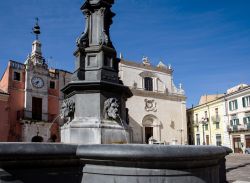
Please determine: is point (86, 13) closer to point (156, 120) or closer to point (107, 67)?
point (107, 67)

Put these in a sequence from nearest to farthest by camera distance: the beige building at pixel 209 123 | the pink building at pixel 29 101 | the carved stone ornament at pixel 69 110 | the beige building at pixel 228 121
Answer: the carved stone ornament at pixel 69 110, the pink building at pixel 29 101, the beige building at pixel 228 121, the beige building at pixel 209 123

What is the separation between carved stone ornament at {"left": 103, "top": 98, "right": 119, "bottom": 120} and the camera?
211 inches

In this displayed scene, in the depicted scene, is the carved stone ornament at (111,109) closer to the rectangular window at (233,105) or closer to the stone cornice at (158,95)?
the stone cornice at (158,95)

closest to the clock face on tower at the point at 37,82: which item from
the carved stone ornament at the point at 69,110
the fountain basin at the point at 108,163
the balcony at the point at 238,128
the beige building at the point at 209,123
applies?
the beige building at the point at 209,123

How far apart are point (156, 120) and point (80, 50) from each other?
116 feet

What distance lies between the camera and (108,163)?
9.93 feet

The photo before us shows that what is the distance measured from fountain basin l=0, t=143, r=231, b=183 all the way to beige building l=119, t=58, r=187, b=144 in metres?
35.1

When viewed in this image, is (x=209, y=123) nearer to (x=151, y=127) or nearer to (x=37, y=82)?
(x=151, y=127)

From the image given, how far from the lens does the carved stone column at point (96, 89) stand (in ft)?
16.9

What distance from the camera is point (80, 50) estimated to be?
6.05 m

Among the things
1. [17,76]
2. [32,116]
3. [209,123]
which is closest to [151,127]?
[209,123]

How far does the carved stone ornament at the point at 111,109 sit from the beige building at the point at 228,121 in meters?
29.8

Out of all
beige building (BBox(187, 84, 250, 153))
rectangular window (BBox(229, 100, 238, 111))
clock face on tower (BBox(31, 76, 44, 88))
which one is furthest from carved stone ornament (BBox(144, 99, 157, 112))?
clock face on tower (BBox(31, 76, 44, 88))

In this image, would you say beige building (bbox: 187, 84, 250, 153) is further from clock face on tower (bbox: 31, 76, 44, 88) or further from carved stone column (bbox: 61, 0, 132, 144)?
carved stone column (bbox: 61, 0, 132, 144)
